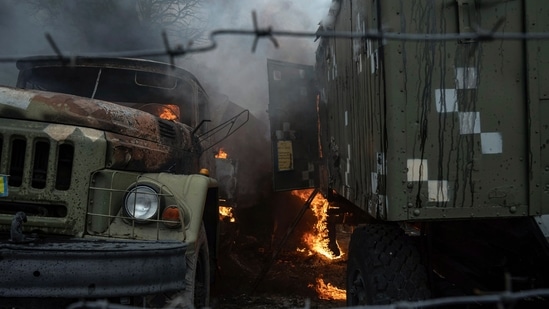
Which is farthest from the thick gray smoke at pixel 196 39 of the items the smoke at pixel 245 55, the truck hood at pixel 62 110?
the truck hood at pixel 62 110

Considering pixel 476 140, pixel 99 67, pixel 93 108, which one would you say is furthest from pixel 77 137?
pixel 476 140

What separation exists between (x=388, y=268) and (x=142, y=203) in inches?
74.6

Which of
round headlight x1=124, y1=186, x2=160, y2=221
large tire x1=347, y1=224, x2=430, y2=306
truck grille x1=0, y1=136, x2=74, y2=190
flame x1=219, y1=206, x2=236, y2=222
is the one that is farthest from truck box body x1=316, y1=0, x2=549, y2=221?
Result: flame x1=219, y1=206, x2=236, y2=222

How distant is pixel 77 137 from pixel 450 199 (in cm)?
267

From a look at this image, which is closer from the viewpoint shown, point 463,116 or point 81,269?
point 81,269

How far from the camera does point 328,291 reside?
5.90m

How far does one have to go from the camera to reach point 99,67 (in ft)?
15.8

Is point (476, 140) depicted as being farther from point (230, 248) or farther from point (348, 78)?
point (230, 248)

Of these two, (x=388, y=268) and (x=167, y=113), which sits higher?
(x=167, y=113)

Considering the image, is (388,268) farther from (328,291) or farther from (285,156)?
(285,156)

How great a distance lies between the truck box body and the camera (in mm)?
2934

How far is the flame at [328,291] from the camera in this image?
5.61 meters

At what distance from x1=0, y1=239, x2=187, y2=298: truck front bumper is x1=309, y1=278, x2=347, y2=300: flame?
3271 millimetres

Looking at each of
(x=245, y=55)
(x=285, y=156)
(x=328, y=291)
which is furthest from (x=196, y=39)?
(x=328, y=291)
